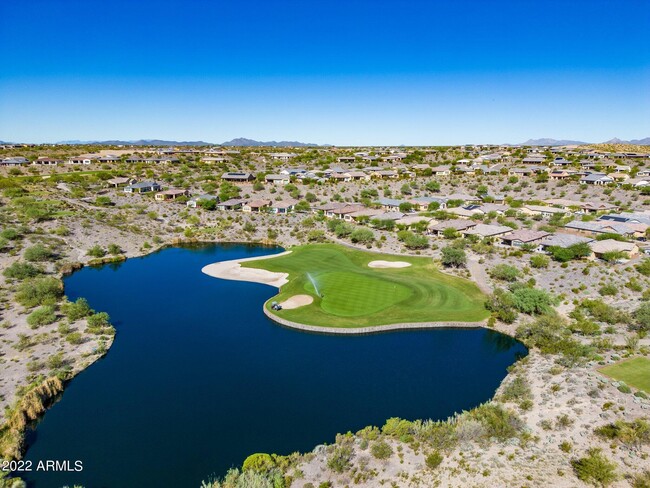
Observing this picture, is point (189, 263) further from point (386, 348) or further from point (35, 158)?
point (35, 158)

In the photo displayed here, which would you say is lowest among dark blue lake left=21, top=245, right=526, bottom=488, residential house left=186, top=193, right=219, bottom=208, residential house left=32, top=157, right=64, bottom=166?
dark blue lake left=21, top=245, right=526, bottom=488

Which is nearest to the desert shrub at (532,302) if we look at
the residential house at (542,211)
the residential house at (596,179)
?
the residential house at (542,211)

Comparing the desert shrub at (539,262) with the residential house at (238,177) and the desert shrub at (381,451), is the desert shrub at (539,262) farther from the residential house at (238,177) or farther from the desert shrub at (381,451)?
the residential house at (238,177)

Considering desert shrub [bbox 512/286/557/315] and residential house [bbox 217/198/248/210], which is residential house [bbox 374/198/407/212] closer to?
residential house [bbox 217/198/248/210]

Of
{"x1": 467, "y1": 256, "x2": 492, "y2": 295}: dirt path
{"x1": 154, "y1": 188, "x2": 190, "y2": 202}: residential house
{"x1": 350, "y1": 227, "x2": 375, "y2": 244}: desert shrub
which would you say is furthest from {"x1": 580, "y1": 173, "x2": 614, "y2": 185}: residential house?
{"x1": 154, "y1": 188, "x2": 190, "y2": 202}: residential house

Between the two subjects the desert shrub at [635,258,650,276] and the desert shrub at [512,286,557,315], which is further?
the desert shrub at [635,258,650,276]

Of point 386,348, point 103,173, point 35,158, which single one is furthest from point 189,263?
point 35,158
